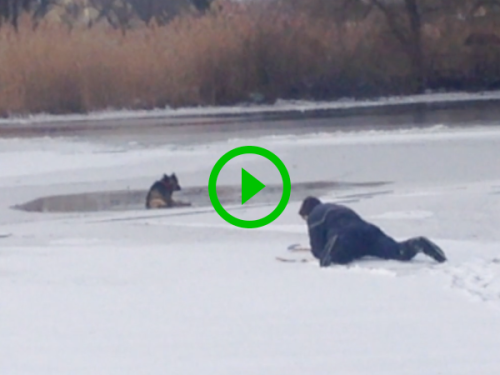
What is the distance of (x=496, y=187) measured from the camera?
47.1 ft

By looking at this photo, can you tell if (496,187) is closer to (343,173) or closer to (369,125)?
(343,173)

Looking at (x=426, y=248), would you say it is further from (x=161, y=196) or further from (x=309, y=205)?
(x=161, y=196)

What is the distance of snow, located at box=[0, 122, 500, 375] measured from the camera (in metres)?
6.07

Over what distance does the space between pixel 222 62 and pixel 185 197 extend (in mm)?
19703

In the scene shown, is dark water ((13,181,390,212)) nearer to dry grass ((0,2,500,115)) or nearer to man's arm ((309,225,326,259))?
man's arm ((309,225,326,259))

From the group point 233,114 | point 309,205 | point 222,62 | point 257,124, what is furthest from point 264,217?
point 222,62

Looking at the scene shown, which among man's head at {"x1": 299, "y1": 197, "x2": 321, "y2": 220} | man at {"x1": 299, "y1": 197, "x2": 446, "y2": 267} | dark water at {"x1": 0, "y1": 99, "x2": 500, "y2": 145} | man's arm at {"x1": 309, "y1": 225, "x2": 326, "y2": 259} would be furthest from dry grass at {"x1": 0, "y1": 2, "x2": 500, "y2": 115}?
man at {"x1": 299, "y1": 197, "x2": 446, "y2": 267}

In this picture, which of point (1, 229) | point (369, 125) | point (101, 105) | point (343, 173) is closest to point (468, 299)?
point (1, 229)

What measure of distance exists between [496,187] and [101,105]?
19.1 meters

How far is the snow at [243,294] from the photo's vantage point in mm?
6070

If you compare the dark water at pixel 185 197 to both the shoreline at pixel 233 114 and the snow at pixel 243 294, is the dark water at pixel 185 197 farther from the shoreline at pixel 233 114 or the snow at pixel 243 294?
the shoreline at pixel 233 114

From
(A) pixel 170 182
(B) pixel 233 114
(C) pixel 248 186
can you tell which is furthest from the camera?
(B) pixel 233 114

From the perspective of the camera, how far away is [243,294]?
7762mm

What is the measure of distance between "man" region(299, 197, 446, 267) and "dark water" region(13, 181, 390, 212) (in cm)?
466
